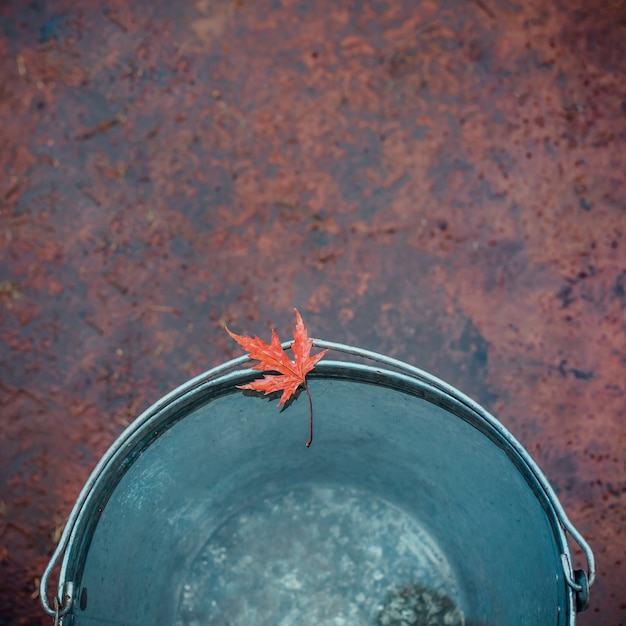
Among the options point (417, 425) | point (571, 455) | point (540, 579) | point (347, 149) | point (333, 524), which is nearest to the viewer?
point (540, 579)

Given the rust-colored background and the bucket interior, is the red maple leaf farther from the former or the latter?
the rust-colored background

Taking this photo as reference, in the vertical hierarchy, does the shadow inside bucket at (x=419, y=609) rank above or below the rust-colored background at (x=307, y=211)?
below

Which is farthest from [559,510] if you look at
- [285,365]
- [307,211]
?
[307,211]

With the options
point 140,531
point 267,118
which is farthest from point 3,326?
point 267,118

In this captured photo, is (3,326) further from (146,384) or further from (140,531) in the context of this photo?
(140,531)

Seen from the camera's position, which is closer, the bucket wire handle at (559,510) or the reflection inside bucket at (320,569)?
the bucket wire handle at (559,510)

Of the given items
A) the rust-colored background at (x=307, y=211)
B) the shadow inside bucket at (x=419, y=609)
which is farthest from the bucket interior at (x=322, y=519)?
the rust-colored background at (x=307, y=211)

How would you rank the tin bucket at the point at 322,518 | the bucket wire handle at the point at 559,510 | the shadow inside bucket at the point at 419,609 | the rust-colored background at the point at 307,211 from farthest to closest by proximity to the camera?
the rust-colored background at the point at 307,211, the shadow inside bucket at the point at 419,609, the tin bucket at the point at 322,518, the bucket wire handle at the point at 559,510

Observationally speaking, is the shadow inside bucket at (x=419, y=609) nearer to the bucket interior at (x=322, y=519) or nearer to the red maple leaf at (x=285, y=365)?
the bucket interior at (x=322, y=519)
